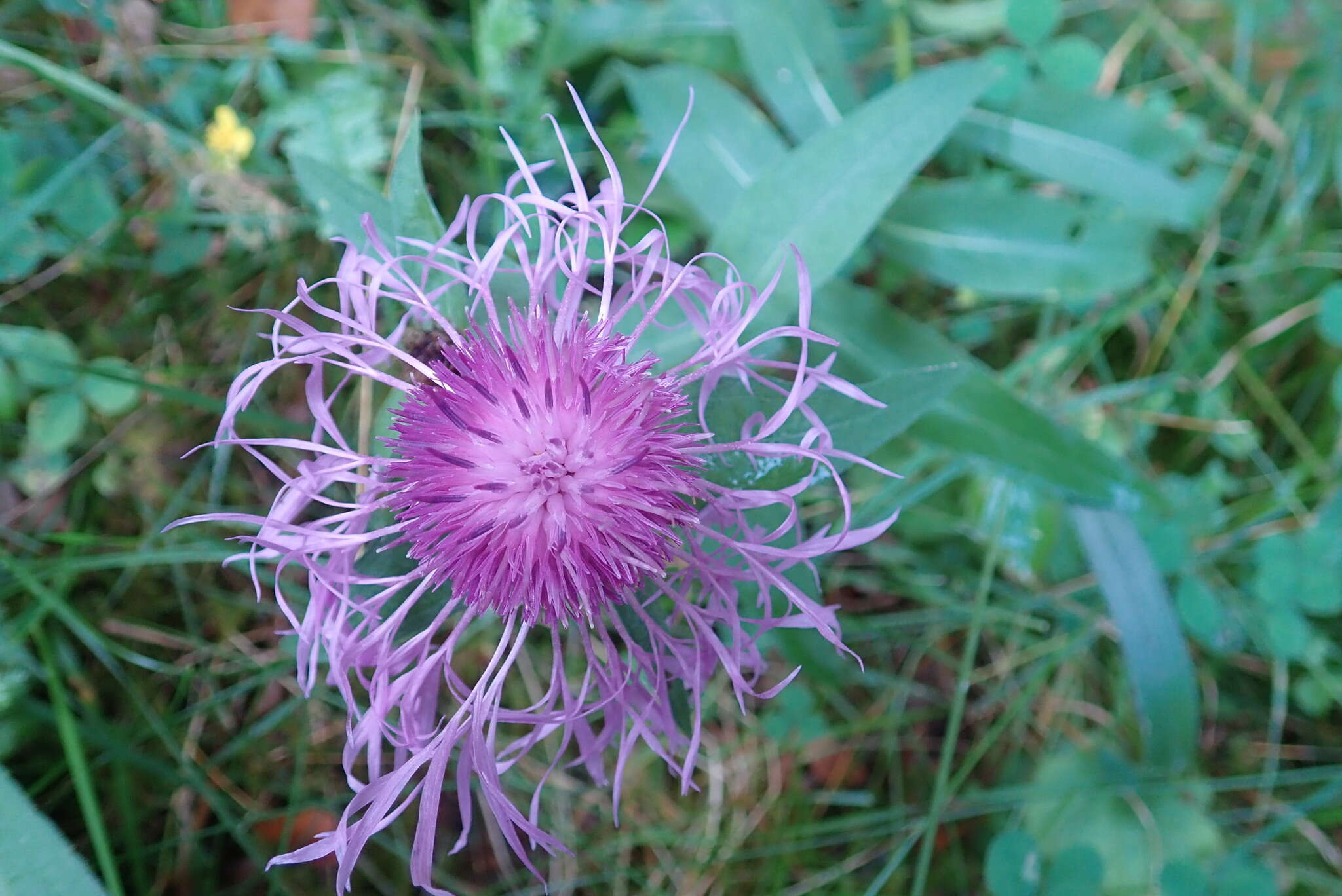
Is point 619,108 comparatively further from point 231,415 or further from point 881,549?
point 231,415

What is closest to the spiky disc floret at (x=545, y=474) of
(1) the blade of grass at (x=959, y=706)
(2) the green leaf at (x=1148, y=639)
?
(1) the blade of grass at (x=959, y=706)

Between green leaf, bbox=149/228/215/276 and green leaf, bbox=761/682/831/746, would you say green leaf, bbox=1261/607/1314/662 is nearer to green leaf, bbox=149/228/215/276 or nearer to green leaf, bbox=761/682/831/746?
green leaf, bbox=761/682/831/746

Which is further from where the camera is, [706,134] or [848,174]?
[706,134]

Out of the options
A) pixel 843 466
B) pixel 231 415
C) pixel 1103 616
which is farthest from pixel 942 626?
pixel 231 415

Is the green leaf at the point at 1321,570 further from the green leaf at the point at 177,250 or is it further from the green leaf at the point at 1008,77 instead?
the green leaf at the point at 177,250

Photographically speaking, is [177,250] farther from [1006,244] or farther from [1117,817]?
[1117,817]

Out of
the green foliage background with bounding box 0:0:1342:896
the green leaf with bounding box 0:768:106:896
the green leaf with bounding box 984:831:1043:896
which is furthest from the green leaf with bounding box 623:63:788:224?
the green leaf with bounding box 0:768:106:896

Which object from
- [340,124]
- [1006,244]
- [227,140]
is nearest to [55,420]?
[227,140]
